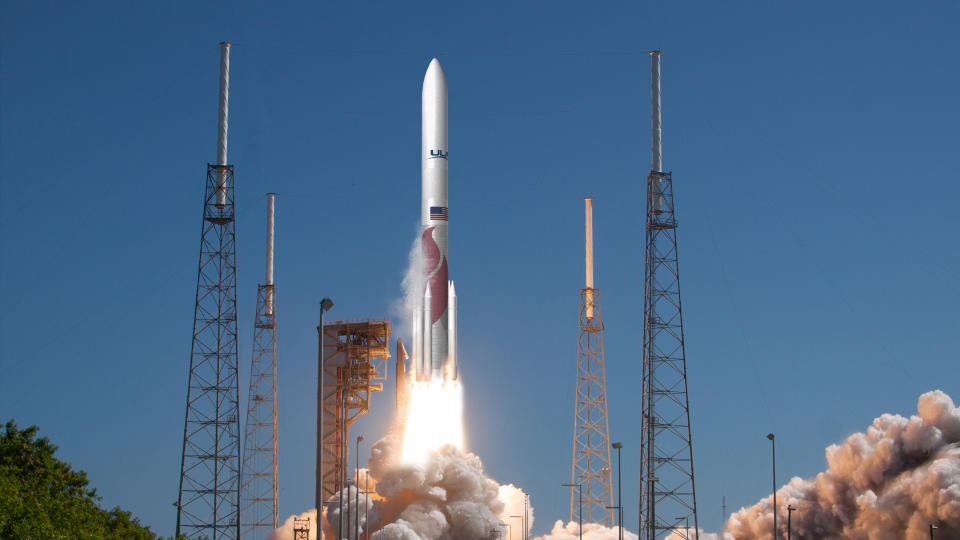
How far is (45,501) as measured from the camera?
4772 centimetres

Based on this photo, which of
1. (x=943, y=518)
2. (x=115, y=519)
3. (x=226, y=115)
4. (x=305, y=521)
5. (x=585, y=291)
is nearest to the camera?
(x=115, y=519)

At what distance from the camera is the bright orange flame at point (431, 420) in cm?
6538

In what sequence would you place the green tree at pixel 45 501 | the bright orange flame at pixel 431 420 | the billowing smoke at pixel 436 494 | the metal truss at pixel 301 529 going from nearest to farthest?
1. the green tree at pixel 45 501
2. the billowing smoke at pixel 436 494
3. the bright orange flame at pixel 431 420
4. the metal truss at pixel 301 529

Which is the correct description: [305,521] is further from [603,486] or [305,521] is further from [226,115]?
[226,115]

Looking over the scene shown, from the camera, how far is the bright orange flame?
65.4m

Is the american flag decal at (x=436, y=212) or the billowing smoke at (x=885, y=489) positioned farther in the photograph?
the american flag decal at (x=436, y=212)

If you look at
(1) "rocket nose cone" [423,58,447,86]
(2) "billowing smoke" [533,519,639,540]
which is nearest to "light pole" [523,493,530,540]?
(2) "billowing smoke" [533,519,639,540]

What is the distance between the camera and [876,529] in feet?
201

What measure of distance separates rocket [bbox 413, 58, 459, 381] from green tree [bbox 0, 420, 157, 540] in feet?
52.3

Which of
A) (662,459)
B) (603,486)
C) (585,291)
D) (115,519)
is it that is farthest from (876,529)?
(115,519)

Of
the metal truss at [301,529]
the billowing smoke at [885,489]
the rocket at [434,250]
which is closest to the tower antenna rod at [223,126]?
the rocket at [434,250]

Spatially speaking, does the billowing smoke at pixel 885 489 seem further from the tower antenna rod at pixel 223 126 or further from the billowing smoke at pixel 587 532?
the tower antenna rod at pixel 223 126

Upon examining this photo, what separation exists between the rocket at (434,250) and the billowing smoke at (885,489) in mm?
17123

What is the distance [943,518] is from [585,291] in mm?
23236
